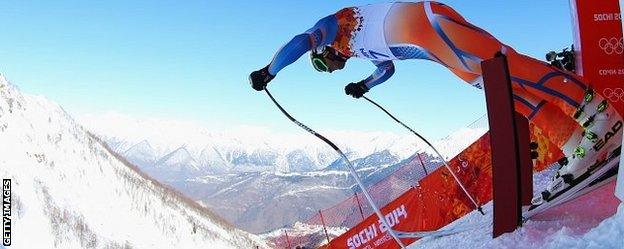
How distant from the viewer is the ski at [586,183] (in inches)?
168

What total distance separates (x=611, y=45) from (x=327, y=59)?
350 centimetres

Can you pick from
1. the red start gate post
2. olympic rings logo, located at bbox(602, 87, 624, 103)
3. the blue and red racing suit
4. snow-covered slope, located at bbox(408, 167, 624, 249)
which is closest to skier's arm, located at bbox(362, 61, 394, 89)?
the blue and red racing suit

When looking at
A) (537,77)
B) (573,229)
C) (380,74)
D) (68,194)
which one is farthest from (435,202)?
(68,194)

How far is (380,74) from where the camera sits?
265 inches

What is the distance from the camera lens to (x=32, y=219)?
42562 millimetres

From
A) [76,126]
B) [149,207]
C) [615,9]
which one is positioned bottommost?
[149,207]

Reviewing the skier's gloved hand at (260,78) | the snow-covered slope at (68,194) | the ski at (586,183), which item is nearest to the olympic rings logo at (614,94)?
the ski at (586,183)

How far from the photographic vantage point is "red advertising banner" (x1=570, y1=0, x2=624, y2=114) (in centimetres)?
649

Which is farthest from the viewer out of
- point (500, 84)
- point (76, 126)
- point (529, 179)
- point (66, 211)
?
point (76, 126)

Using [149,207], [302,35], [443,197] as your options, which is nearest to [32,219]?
[149,207]

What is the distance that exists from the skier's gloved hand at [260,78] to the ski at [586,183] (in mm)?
2482

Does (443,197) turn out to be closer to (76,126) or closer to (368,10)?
(368,10)

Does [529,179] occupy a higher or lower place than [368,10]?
lower

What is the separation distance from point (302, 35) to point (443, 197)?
24.0 ft
